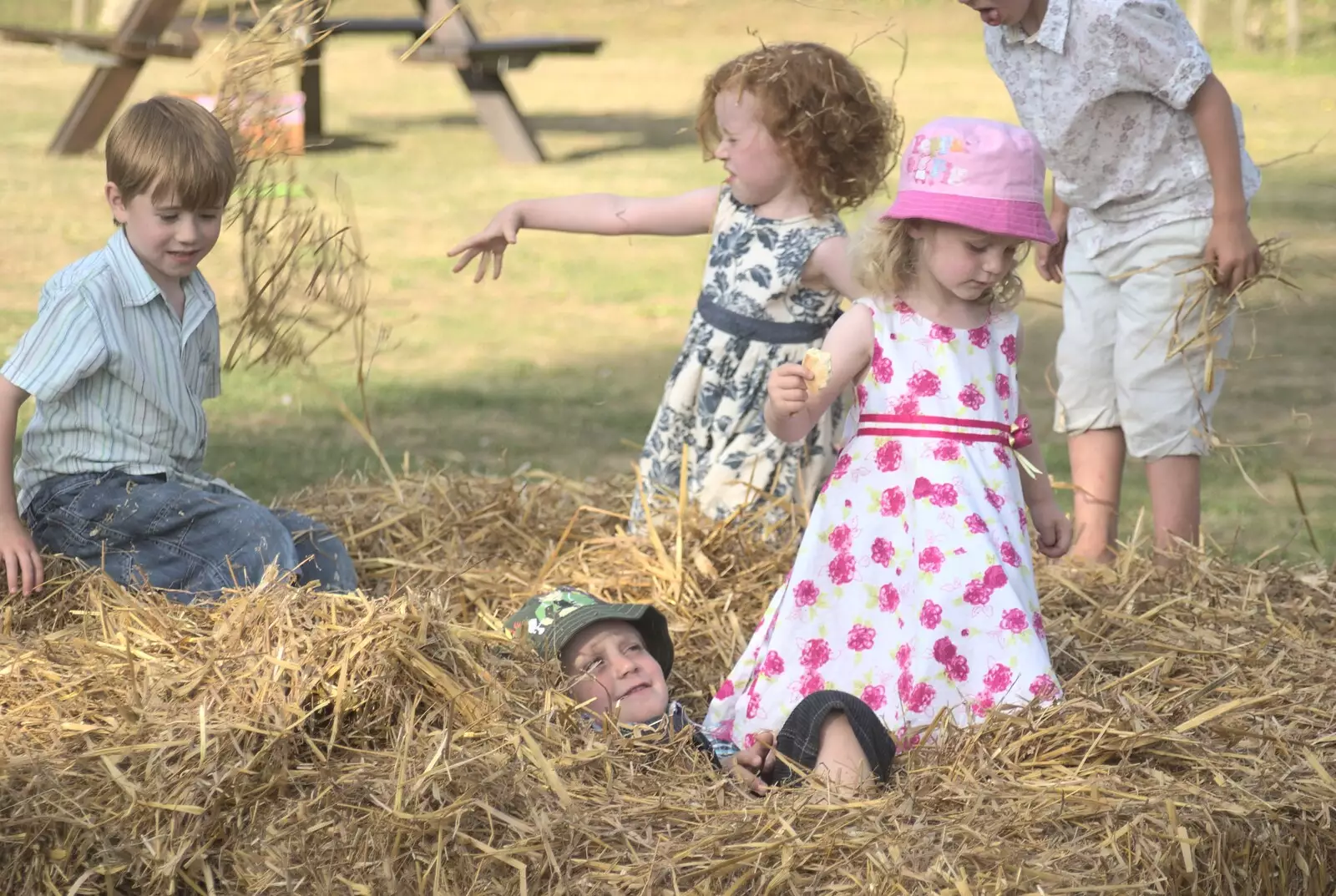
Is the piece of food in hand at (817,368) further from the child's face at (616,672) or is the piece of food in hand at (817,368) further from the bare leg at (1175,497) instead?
the bare leg at (1175,497)

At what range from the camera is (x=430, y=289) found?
946 cm

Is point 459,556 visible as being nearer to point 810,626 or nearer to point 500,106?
point 810,626

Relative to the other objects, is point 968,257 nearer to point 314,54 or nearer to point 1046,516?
point 1046,516

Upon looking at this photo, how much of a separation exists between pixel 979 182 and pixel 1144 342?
4.35 ft

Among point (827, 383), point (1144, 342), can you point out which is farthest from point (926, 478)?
point (1144, 342)

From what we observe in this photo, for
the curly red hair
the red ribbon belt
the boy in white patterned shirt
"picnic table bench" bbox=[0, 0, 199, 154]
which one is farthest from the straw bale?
"picnic table bench" bbox=[0, 0, 199, 154]

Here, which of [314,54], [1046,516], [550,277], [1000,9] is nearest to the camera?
[1046,516]

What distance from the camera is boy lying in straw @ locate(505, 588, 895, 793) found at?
10.1ft

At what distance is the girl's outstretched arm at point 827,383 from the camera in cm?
327

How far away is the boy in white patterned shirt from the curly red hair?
1.20 ft

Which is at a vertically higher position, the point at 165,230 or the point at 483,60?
the point at 165,230

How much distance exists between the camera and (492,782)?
9.13ft

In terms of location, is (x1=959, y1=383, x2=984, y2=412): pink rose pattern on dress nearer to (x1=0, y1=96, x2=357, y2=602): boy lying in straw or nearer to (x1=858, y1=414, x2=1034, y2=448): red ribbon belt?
(x1=858, y1=414, x2=1034, y2=448): red ribbon belt

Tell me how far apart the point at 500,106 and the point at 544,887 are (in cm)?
1157
